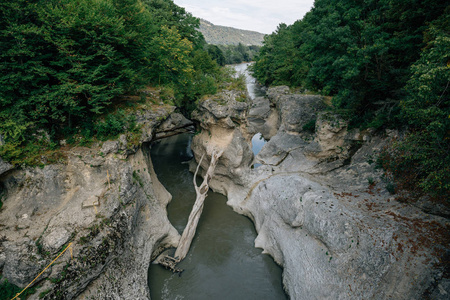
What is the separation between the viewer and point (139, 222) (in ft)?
37.6

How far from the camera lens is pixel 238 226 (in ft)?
49.4

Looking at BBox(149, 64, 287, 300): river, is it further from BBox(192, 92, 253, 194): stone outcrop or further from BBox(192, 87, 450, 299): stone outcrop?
BBox(192, 92, 253, 194): stone outcrop

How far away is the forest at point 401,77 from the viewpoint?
25.1ft

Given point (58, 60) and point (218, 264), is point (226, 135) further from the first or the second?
point (58, 60)

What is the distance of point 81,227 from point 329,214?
11036 mm

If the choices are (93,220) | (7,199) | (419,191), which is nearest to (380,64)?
(419,191)

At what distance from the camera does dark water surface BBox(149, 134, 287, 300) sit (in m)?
10.8

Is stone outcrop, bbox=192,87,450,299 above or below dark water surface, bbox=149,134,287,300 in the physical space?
above

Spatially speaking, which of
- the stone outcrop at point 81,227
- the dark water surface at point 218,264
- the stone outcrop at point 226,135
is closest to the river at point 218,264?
the dark water surface at point 218,264

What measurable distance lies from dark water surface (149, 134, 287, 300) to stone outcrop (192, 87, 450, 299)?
787mm

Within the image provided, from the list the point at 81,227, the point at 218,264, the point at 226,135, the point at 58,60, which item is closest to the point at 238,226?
the point at 218,264

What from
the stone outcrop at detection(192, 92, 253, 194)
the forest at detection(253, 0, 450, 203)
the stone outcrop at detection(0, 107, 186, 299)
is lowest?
the stone outcrop at detection(0, 107, 186, 299)

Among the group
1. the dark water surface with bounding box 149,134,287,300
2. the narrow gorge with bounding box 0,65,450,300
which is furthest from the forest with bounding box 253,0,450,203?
the dark water surface with bounding box 149,134,287,300

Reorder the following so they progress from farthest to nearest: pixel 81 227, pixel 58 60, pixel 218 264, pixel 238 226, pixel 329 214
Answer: pixel 238 226, pixel 218 264, pixel 329 214, pixel 58 60, pixel 81 227
